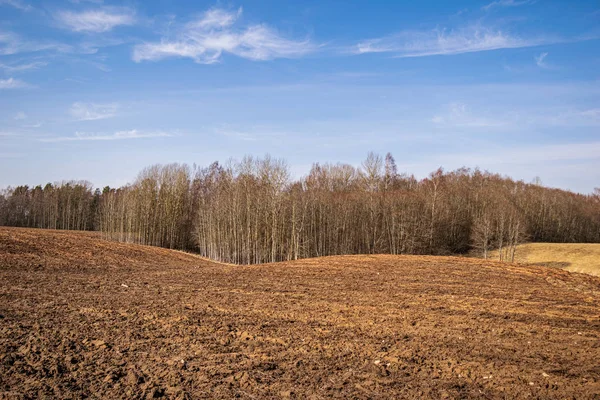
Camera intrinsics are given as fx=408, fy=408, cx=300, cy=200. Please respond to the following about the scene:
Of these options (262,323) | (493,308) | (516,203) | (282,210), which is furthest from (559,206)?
(262,323)

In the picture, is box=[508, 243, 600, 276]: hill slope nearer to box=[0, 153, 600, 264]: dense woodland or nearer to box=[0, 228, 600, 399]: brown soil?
box=[0, 153, 600, 264]: dense woodland

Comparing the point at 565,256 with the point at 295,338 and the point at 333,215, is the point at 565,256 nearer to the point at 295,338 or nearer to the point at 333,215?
the point at 333,215

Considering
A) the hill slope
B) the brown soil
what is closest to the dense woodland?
the hill slope

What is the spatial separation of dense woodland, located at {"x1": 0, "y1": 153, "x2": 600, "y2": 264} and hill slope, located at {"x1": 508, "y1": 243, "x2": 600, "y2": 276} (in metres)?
1.80

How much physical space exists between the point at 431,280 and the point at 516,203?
5615cm

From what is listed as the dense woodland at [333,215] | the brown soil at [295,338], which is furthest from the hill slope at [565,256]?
the brown soil at [295,338]

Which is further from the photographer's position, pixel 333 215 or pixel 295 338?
pixel 333 215

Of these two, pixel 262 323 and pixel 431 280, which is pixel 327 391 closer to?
pixel 262 323

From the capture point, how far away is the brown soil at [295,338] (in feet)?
20.3

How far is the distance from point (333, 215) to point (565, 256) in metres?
24.4

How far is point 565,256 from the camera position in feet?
138

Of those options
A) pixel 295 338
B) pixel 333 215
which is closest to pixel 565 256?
pixel 333 215

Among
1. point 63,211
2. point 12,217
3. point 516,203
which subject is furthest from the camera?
point 12,217

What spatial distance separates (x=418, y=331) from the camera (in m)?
9.00
